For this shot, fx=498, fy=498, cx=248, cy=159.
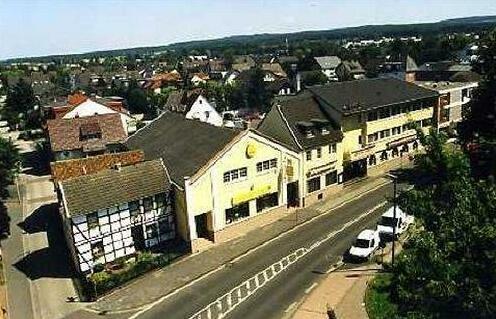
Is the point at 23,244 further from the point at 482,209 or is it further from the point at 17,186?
the point at 482,209

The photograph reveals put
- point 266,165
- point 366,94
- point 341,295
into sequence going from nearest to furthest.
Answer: point 341,295
point 266,165
point 366,94

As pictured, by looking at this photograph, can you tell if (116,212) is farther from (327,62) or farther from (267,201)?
(327,62)

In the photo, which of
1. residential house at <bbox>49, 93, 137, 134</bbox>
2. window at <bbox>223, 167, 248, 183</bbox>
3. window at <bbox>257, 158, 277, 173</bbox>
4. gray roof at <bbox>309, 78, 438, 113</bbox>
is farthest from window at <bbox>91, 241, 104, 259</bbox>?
residential house at <bbox>49, 93, 137, 134</bbox>

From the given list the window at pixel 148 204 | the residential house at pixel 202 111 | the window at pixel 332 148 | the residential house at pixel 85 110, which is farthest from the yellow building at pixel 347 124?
the residential house at pixel 85 110

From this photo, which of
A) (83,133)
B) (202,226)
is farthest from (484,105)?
(83,133)

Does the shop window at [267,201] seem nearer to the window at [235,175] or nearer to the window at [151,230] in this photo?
the window at [235,175]

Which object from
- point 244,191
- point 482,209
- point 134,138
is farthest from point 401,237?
point 134,138

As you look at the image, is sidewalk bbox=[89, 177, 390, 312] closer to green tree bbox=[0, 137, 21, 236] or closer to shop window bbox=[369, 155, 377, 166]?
shop window bbox=[369, 155, 377, 166]
